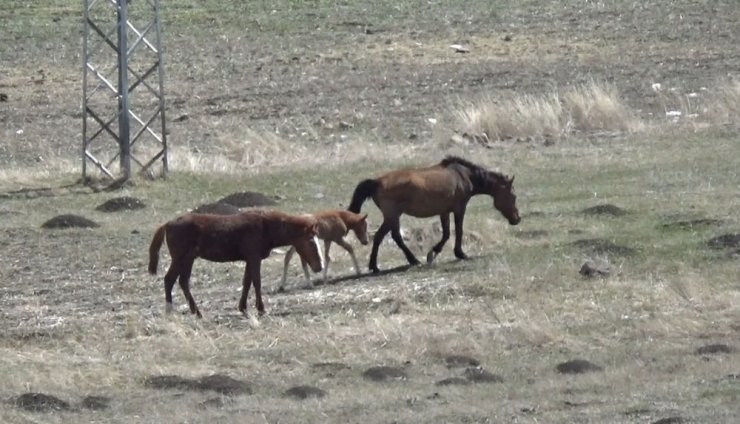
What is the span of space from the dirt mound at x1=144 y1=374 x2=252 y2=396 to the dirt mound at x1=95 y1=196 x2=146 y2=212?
917 cm

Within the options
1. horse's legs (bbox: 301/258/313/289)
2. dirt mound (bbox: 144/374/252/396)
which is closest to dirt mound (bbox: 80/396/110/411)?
dirt mound (bbox: 144/374/252/396)

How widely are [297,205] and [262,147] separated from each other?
13.1 ft

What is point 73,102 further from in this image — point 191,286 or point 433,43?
point 191,286

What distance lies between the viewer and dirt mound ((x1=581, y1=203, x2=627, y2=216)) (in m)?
20.4

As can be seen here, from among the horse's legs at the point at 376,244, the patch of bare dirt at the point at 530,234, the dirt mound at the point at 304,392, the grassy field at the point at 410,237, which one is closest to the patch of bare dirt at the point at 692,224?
the grassy field at the point at 410,237

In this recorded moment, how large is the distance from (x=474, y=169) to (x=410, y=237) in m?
1.20

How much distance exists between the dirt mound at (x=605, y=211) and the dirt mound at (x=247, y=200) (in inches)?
163

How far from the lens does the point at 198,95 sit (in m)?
32.9

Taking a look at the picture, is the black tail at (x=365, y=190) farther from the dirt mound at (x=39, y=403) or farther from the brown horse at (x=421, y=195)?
the dirt mound at (x=39, y=403)

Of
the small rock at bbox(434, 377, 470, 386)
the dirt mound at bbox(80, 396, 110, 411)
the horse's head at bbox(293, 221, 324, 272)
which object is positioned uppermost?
the horse's head at bbox(293, 221, 324, 272)

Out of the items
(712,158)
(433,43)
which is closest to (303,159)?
(712,158)

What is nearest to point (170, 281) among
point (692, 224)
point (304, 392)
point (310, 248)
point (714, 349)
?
point (310, 248)

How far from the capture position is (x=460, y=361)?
13.9 meters

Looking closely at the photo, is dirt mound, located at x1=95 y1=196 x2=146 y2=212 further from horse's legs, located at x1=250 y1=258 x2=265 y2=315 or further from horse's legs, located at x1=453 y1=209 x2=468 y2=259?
horse's legs, located at x1=250 y1=258 x2=265 y2=315
